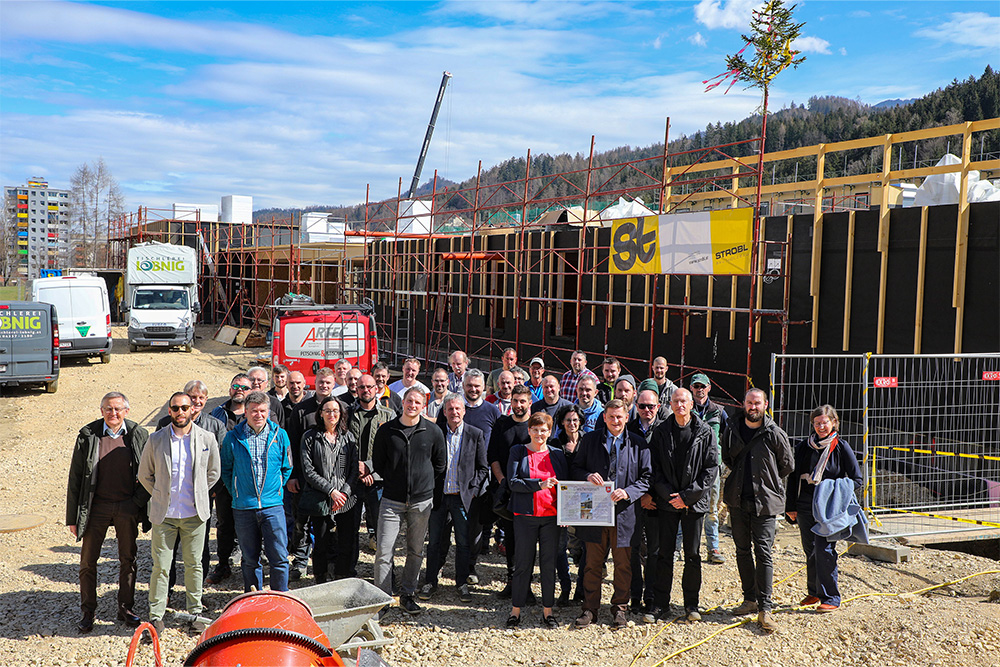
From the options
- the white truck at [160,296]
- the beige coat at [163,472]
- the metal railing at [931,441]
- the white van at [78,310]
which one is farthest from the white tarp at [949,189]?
the white truck at [160,296]

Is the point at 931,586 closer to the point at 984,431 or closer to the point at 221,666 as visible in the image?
the point at 984,431

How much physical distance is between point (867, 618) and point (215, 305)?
105ft

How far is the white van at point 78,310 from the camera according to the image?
19.1 m

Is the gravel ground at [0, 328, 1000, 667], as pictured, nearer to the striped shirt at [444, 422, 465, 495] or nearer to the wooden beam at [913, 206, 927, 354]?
the striped shirt at [444, 422, 465, 495]

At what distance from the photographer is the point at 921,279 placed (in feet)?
32.8

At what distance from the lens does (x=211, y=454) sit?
5.39 metres

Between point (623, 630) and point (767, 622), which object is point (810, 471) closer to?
point (767, 622)

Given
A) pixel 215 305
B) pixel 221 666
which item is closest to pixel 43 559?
pixel 221 666

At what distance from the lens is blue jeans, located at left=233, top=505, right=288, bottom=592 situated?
17.9ft

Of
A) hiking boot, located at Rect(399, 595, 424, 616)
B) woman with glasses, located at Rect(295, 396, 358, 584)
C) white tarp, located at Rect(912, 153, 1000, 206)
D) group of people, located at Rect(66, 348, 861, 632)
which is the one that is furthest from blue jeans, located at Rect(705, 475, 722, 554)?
white tarp, located at Rect(912, 153, 1000, 206)

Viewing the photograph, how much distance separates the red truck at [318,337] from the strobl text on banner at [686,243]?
4798mm

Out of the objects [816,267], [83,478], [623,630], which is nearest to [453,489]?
[623,630]

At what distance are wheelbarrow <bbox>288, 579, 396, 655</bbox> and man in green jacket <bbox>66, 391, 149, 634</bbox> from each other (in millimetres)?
1898

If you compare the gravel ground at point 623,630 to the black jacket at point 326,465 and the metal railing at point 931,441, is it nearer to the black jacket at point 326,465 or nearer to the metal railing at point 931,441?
the metal railing at point 931,441
